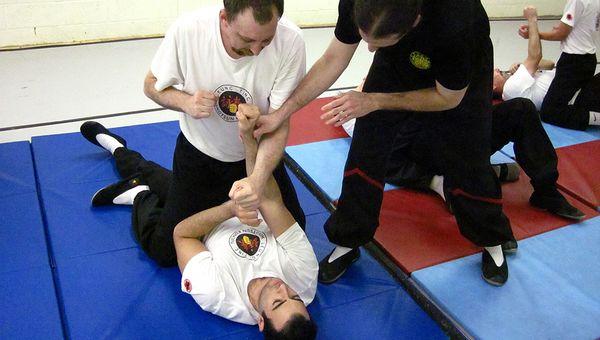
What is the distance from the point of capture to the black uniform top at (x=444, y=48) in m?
1.91

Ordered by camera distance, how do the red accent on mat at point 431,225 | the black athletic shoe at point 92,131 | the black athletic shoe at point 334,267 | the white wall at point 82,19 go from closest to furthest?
the black athletic shoe at point 334,267, the red accent on mat at point 431,225, the black athletic shoe at point 92,131, the white wall at point 82,19

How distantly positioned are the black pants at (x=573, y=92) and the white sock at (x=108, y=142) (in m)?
3.41

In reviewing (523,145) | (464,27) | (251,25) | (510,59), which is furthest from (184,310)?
(510,59)

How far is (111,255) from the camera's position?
8.30 ft

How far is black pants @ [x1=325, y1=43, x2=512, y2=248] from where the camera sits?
90.7 inches

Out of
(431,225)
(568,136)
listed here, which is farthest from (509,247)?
(568,136)

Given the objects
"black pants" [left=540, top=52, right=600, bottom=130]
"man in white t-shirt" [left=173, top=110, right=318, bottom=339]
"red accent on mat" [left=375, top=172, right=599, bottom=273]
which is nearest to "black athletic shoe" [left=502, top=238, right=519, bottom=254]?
"red accent on mat" [left=375, top=172, right=599, bottom=273]

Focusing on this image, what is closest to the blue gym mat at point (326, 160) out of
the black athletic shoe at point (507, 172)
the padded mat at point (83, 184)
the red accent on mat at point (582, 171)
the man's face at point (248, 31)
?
the black athletic shoe at point (507, 172)

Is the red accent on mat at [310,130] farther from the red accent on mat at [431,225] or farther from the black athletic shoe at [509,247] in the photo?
the black athletic shoe at [509,247]

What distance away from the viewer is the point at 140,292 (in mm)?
2324

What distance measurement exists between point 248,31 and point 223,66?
12.6 inches

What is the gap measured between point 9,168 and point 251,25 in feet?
7.13

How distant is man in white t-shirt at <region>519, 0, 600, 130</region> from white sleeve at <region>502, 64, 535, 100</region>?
0.59 ft

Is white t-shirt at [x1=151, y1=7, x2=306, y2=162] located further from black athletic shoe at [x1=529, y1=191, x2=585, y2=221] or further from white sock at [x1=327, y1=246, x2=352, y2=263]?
black athletic shoe at [x1=529, y1=191, x2=585, y2=221]
